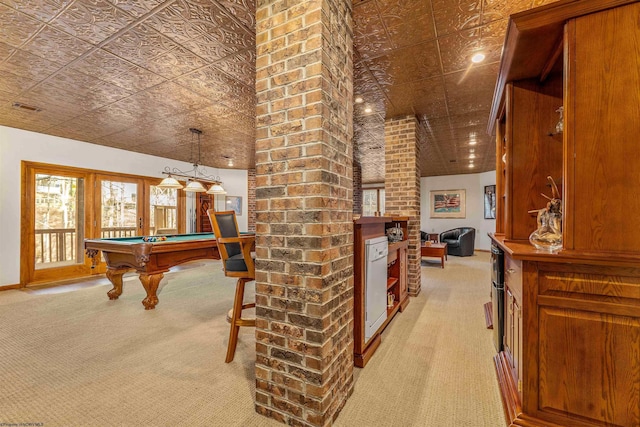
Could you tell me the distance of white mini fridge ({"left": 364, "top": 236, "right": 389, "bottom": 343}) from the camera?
7.06ft

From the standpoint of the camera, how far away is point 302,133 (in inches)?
56.4

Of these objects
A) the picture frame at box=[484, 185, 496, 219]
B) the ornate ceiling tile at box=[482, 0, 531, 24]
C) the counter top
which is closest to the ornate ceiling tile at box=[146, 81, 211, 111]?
the ornate ceiling tile at box=[482, 0, 531, 24]

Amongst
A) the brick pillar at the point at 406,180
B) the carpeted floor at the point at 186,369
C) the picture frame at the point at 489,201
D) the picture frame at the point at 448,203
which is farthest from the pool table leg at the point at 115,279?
the picture frame at the point at 489,201

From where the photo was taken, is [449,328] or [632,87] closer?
[632,87]

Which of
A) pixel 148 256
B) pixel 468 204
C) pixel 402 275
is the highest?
pixel 468 204

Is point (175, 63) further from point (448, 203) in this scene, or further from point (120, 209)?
point (448, 203)

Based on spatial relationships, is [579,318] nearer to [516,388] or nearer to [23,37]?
[516,388]

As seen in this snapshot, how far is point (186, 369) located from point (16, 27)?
294 centimetres

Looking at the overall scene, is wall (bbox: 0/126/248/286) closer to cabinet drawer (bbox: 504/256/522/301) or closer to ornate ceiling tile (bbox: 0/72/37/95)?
ornate ceiling tile (bbox: 0/72/37/95)

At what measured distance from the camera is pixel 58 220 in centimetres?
522

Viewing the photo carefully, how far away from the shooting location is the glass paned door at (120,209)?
5.75 m

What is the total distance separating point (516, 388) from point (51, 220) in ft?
23.7

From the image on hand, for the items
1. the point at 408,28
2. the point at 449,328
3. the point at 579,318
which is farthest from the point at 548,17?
the point at 449,328

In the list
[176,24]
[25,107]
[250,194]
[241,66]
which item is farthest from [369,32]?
[250,194]
